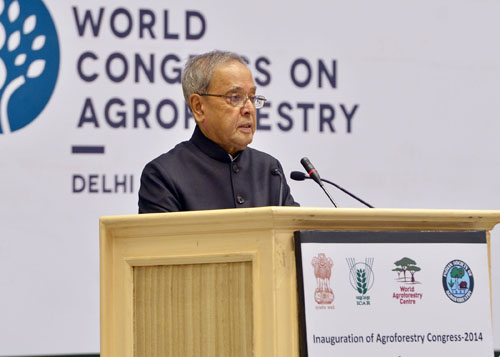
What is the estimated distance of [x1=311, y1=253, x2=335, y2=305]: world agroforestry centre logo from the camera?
5.96 ft

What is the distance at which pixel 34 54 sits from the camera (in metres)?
3.97

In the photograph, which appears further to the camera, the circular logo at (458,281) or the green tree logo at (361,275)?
the circular logo at (458,281)

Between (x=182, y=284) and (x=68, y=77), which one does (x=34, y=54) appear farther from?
(x=182, y=284)

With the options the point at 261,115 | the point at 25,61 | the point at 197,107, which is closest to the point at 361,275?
the point at 197,107

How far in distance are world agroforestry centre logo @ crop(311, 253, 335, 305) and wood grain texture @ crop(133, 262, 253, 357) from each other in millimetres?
137

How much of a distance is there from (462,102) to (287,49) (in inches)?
37.8

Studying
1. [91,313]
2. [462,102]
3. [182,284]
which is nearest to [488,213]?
[182,284]

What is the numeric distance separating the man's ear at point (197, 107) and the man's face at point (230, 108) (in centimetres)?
1

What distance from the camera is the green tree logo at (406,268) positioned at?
6.25 ft

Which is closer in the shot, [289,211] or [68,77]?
[289,211]

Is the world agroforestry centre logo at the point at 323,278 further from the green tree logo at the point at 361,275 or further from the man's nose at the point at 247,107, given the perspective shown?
the man's nose at the point at 247,107

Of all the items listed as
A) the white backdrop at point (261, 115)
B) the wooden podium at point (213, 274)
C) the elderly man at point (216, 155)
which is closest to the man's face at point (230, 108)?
the elderly man at point (216, 155)

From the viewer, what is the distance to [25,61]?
156 inches

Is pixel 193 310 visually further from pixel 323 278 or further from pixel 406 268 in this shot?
pixel 406 268
